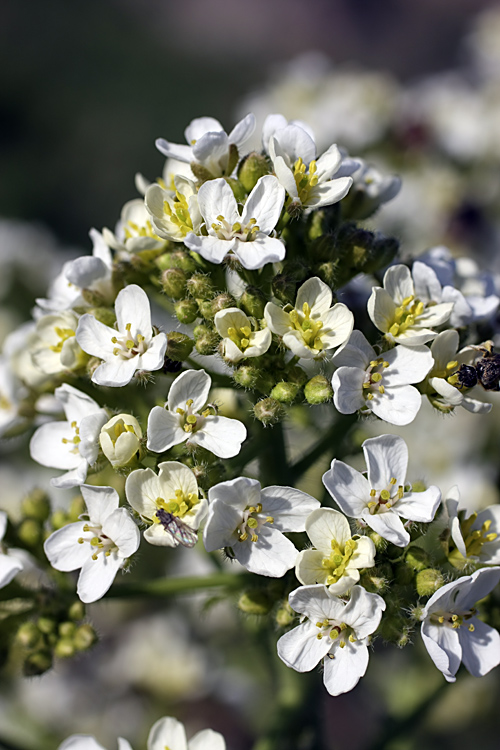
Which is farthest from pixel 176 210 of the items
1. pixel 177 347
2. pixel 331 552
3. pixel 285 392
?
pixel 331 552

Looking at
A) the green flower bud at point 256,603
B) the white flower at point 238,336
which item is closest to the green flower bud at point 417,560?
the green flower bud at point 256,603

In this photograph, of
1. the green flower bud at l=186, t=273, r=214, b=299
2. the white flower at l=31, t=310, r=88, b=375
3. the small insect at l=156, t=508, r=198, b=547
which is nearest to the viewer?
the small insect at l=156, t=508, r=198, b=547

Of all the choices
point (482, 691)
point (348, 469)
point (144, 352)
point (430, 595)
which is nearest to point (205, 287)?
point (144, 352)

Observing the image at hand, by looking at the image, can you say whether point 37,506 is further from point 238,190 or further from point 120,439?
point 238,190

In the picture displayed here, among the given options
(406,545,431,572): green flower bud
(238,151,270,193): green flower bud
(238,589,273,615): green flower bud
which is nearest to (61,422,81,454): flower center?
(238,589,273,615): green flower bud

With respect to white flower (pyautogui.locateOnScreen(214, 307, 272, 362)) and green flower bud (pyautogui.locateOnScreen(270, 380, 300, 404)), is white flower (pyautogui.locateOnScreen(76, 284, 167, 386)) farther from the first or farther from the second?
green flower bud (pyautogui.locateOnScreen(270, 380, 300, 404))

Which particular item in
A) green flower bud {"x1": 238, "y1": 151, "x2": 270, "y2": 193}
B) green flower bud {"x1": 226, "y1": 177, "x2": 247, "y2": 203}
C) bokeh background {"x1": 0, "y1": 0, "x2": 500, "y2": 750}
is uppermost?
green flower bud {"x1": 238, "y1": 151, "x2": 270, "y2": 193}

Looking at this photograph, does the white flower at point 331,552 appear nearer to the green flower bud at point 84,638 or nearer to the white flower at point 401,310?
the white flower at point 401,310
